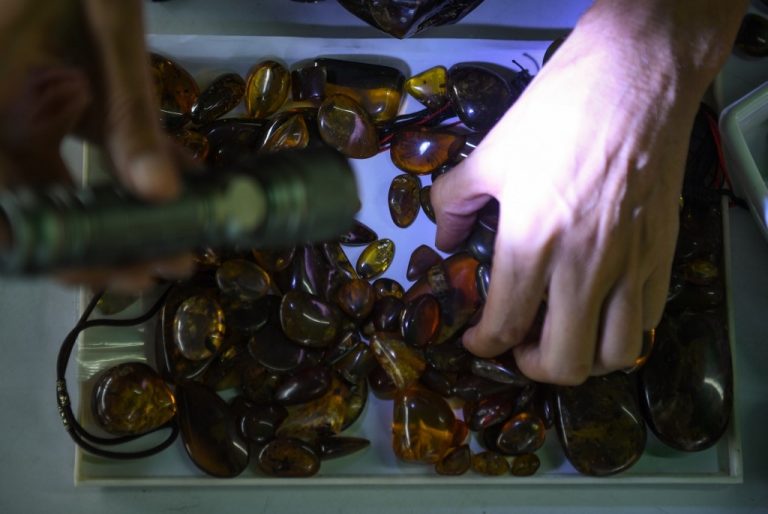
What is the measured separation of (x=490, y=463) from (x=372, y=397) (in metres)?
0.11

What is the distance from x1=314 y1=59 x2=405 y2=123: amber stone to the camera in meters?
0.65

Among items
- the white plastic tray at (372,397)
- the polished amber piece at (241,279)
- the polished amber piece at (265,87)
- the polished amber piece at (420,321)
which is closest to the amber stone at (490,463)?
the white plastic tray at (372,397)

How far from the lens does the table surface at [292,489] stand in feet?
2.09

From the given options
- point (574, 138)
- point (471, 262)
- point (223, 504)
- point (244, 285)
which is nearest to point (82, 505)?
point (223, 504)

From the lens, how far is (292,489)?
634 millimetres

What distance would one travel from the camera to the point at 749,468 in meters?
0.70

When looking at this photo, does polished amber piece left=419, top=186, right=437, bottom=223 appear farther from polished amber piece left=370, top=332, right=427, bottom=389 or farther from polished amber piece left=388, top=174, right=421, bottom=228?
polished amber piece left=370, top=332, right=427, bottom=389

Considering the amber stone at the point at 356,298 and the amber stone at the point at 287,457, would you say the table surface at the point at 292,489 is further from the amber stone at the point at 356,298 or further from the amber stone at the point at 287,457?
the amber stone at the point at 356,298

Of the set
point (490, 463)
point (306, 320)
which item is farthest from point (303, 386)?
point (490, 463)

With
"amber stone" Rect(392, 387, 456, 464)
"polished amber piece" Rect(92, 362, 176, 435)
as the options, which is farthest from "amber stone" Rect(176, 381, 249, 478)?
"amber stone" Rect(392, 387, 456, 464)

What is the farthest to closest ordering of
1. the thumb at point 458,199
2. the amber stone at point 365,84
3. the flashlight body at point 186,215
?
the amber stone at point 365,84 < the thumb at point 458,199 < the flashlight body at point 186,215

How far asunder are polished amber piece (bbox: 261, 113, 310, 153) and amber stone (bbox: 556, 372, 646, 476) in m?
0.30

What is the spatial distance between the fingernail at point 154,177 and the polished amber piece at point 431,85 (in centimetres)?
34

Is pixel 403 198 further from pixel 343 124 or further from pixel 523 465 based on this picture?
pixel 523 465
